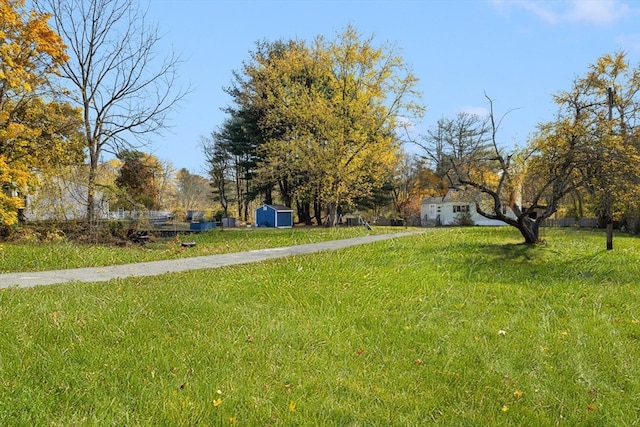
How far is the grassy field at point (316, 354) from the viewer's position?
2.75 meters

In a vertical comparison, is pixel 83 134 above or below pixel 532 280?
above

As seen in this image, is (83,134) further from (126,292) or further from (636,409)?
(636,409)

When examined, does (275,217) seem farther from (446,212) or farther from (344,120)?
(446,212)

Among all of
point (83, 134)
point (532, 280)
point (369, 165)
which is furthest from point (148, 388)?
point (369, 165)

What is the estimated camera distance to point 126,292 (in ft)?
18.1

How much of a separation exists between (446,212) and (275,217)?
1960 centimetres

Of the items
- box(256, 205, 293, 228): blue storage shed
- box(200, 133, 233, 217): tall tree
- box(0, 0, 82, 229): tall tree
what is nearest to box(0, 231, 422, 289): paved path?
box(0, 0, 82, 229): tall tree

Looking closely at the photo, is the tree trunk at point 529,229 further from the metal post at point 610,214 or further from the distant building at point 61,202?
the distant building at point 61,202

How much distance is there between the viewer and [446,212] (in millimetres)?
43438

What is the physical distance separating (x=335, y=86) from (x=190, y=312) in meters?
17.5

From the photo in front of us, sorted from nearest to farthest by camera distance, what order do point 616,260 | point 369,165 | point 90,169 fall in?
point 616,260, point 90,169, point 369,165

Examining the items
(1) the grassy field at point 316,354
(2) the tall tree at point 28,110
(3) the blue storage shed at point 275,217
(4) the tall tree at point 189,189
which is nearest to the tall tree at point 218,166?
(3) the blue storage shed at point 275,217

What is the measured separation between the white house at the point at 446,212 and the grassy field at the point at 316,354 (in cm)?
3568

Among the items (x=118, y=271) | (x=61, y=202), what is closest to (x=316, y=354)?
(x=118, y=271)
